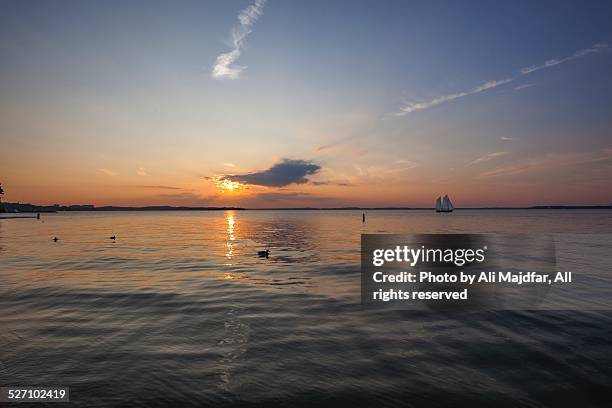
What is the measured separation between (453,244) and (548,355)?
153 ft

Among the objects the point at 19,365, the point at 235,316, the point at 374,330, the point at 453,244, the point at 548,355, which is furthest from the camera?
the point at 453,244

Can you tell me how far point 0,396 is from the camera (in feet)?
28.8

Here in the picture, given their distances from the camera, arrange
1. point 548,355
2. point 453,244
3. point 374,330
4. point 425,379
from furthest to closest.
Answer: point 453,244
point 374,330
point 548,355
point 425,379

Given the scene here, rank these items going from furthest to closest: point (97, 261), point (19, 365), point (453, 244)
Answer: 1. point (453, 244)
2. point (97, 261)
3. point (19, 365)

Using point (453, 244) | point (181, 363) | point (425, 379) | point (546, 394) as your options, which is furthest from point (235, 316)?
point (453, 244)

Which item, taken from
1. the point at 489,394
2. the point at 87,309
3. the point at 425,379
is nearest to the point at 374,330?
the point at 425,379

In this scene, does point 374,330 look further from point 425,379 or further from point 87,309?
point 87,309

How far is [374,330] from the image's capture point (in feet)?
46.5

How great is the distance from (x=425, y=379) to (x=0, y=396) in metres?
11.3

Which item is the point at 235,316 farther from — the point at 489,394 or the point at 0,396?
the point at 489,394

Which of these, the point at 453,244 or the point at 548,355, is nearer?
the point at 548,355

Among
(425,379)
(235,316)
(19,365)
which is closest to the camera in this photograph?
(425,379)

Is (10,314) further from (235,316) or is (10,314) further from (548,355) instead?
(548,355)

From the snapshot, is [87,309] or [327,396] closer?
[327,396]
